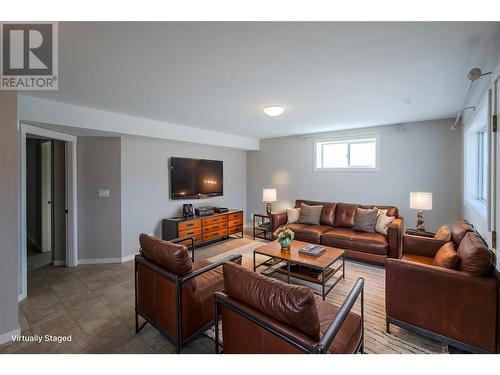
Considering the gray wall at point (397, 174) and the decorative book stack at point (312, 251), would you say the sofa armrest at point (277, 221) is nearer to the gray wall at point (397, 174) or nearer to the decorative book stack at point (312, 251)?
the gray wall at point (397, 174)

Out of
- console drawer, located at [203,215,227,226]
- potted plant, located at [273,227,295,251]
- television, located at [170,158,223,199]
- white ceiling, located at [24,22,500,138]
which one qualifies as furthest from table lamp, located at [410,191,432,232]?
television, located at [170,158,223,199]

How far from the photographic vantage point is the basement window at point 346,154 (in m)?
4.79

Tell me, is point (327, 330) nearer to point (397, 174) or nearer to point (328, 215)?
point (328, 215)

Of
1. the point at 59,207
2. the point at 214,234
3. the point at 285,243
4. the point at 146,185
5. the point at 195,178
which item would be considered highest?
the point at 195,178

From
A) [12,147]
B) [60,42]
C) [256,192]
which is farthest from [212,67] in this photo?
[256,192]

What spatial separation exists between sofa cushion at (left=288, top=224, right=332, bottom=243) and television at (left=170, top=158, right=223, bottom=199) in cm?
220

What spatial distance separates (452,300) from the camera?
183 centimetres

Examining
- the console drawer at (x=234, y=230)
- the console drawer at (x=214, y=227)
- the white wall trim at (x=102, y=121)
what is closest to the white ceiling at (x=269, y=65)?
the white wall trim at (x=102, y=121)

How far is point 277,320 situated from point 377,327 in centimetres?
155

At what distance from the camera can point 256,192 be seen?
6.50 metres

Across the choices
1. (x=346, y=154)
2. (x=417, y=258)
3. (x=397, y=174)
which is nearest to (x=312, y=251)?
(x=417, y=258)

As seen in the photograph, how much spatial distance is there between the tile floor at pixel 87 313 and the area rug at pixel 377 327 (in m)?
0.62

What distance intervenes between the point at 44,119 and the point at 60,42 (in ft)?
5.40
